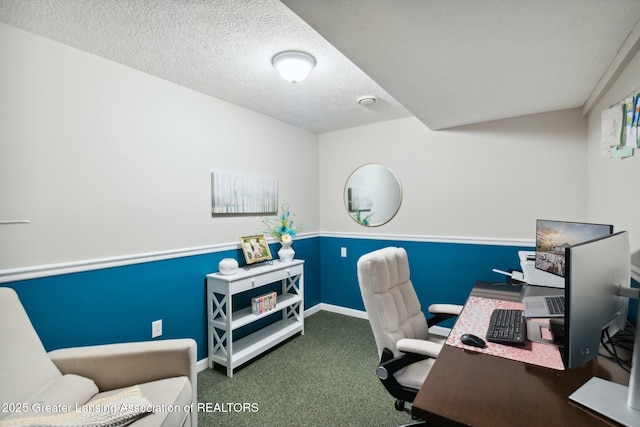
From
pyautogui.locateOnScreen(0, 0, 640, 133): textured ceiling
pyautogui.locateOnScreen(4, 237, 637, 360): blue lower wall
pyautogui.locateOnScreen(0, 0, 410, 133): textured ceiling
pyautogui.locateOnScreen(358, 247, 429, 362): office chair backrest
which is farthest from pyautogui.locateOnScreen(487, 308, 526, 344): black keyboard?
pyautogui.locateOnScreen(0, 0, 410, 133): textured ceiling

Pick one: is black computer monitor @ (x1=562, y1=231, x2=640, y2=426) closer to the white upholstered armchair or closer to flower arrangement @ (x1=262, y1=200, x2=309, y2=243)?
the white upholstered armchair

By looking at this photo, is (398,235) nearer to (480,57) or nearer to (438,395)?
(480,57)

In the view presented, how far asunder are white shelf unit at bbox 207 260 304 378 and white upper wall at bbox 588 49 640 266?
2451 mm

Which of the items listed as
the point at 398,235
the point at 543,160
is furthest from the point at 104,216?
the point at 543,160

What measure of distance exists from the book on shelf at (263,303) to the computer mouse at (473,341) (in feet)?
6.09

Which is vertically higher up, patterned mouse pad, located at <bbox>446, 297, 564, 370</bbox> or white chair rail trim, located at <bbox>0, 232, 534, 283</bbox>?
white chair rail trim, located at <bbox>0, 232, 534, 283</bbox>

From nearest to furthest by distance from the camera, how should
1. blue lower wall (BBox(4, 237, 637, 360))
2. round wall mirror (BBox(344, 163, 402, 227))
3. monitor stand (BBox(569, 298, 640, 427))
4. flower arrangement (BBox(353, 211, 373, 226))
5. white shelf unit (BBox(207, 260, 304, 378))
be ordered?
monitor stand (BBox(569, 298, 640, 427)), blue lower wall (BBox(4, 237, 637, 360)), white shelf unit (BBox(207, 260, 304, 378)), round wall mirror (BBox(344, 163, 402, 227)), flower arrangement (BBox(353, 211, 373, 226))

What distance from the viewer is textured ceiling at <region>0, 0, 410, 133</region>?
1498 millimetres

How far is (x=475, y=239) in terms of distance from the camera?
9.59 ft

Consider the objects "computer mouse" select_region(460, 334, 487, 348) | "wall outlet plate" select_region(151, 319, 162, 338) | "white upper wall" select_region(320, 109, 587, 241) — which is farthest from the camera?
"white upper wall" select_region(320, 109, 587, 241)

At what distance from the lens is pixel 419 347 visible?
4.60ft

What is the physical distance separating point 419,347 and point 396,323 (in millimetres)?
227

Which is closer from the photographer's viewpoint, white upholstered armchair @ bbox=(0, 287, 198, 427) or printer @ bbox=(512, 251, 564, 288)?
white upholstered armchair @ bbox=(0, 287, 198, 427)

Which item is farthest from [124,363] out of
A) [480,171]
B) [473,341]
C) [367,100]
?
[480,171]
